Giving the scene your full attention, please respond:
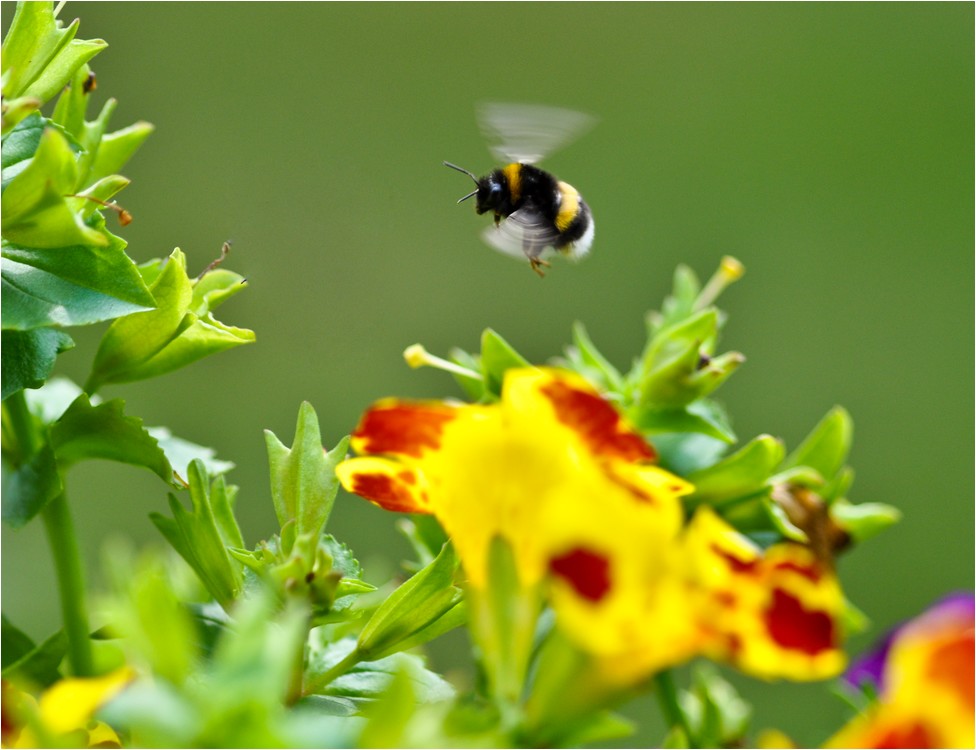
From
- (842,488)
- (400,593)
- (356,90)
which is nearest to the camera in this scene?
(400,593)

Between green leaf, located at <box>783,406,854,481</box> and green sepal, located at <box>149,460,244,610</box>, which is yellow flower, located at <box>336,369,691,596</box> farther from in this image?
green leaf, located at <box>783,406,854,481</box>

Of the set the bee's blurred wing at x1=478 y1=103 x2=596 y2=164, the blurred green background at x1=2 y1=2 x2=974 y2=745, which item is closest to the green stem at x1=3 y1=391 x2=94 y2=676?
the bee's blurred wing at x1=478 y1=103 x2=596 y2=164

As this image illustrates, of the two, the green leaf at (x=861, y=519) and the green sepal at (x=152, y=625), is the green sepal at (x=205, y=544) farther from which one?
the green leaf at (x=861, y=519)

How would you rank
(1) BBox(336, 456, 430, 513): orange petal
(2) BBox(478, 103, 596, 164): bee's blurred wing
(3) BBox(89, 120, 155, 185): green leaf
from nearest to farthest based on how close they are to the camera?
(1) BBox(336, 456, 430, 513): orange petal, (3) BBox(89, 120, 155, 185): green leaf, (2) BBox(478, 103, 596, 164): bee's blurred wing

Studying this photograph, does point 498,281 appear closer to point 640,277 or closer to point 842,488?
point 640,277

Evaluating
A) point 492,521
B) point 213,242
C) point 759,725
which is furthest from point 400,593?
point 213,242

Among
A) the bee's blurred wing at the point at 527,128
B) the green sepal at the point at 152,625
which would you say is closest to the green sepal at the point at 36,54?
the green sepal at the point at 152,625
